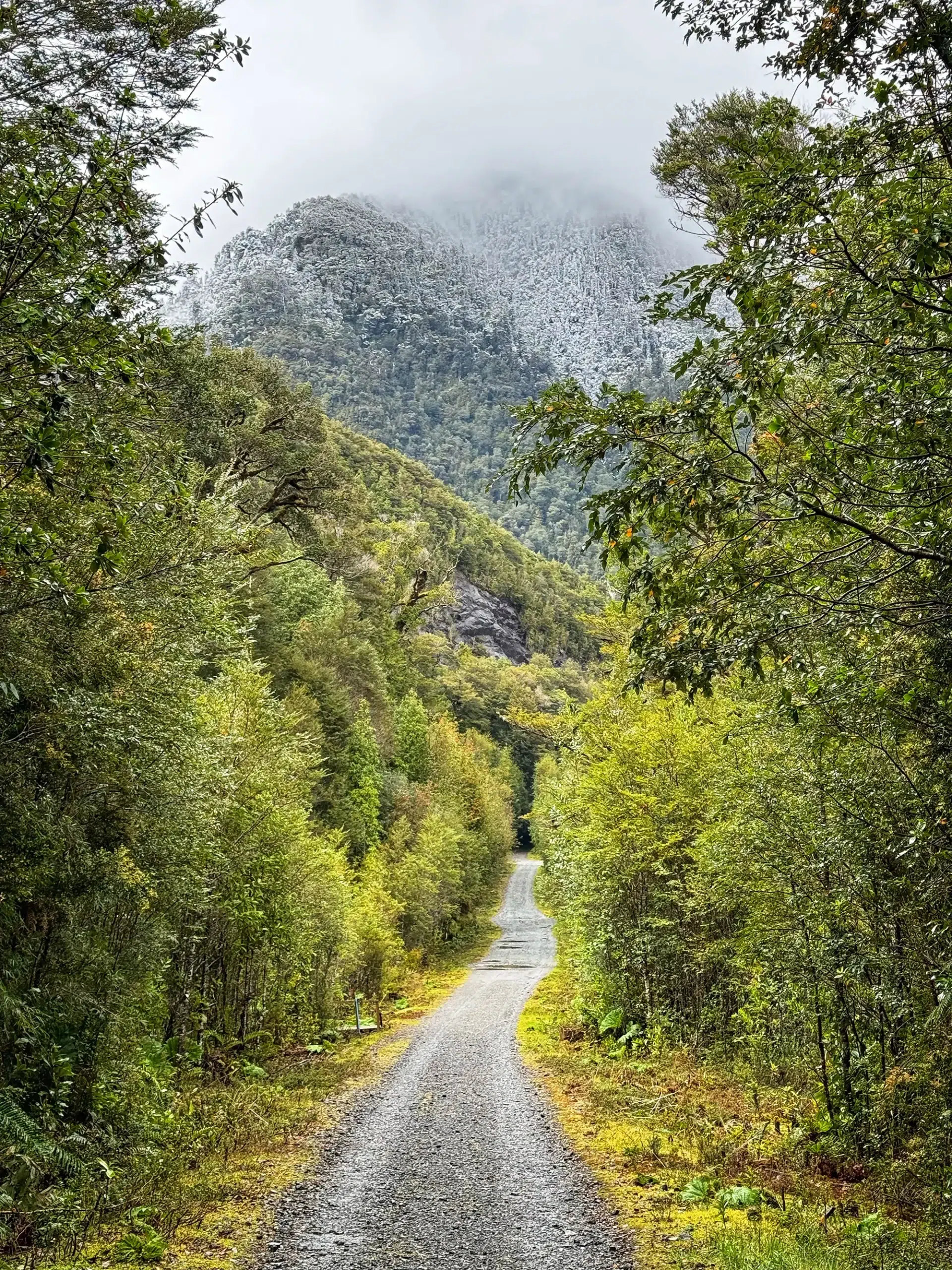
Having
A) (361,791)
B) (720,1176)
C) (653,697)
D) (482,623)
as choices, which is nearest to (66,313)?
(720,1176)

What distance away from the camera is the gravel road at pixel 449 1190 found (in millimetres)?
7020

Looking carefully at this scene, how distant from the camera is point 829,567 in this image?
5.45 m

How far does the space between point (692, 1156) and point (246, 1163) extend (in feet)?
16.8

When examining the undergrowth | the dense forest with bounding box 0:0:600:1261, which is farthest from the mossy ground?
the dense forest with bounding box 0:0:600:1261

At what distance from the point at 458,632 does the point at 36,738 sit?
342 ft

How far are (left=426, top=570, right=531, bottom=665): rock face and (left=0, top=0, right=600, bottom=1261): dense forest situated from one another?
8609 centimetres

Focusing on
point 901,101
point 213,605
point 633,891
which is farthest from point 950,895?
point 633,891

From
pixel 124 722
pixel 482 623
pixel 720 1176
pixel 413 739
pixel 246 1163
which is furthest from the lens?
pixel 482 623

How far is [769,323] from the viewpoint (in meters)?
4.14

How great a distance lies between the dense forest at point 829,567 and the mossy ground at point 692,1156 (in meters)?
0.14

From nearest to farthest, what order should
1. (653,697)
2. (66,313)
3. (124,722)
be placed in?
1. (66,313)
2. (124,722)
3. (653,697)

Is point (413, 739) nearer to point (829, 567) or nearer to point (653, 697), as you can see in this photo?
point (653, 697)

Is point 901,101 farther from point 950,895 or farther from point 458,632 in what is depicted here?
point 458,632

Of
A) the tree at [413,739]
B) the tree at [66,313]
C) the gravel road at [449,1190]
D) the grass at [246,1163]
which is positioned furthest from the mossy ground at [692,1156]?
the tree at [413,739]
